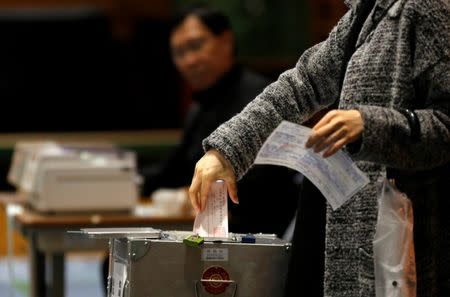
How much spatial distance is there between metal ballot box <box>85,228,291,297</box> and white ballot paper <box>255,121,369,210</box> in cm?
19

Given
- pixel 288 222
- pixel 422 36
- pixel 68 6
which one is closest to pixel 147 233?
pixel 422 36

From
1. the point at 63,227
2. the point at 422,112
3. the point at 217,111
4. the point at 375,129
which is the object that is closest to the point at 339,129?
the point at 375,129

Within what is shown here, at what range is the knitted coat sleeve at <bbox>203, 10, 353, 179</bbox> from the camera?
8.13ft

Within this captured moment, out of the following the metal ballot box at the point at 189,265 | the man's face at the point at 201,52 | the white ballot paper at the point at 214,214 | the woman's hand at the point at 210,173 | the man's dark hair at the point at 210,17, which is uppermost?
A: the man's dark hair at the point at 210,17

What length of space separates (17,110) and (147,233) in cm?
803

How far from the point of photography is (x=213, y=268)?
2.42m

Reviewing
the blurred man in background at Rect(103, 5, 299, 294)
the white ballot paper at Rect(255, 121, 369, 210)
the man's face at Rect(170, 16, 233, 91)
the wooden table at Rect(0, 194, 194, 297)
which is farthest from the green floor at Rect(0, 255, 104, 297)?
the white ballot paper at Rect(255, 121, 369, 210)

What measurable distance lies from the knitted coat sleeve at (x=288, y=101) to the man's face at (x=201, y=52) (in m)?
2.76

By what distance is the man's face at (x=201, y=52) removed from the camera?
540 centimetres

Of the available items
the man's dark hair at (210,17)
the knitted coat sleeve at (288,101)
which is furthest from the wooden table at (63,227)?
the knitted coat sleeve at (288,101)

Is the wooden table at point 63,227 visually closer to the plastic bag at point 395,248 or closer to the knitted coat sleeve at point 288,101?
the knitted coat sleeve at point 288,101

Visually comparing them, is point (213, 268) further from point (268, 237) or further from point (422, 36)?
point (422, 36)

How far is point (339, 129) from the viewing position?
2.25 metres

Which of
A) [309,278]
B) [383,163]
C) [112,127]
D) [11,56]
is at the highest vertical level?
[11,56]
